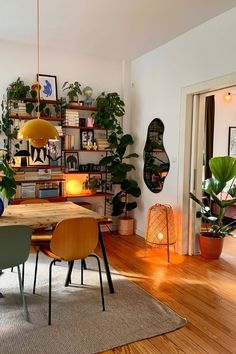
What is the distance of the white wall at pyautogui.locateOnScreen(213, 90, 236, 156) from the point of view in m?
6.21

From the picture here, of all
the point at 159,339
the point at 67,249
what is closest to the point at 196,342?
the point at 159,339

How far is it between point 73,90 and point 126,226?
227 centimetres

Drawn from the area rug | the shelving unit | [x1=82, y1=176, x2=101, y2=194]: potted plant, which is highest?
A: the shelving unit

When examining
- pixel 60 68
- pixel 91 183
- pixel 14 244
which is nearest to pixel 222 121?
pixel 91 183

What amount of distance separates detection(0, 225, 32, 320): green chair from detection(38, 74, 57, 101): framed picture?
9.21ft

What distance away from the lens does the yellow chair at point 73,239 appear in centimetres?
239

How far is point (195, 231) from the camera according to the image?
412 cm

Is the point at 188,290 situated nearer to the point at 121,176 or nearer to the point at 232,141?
the point at 121,176

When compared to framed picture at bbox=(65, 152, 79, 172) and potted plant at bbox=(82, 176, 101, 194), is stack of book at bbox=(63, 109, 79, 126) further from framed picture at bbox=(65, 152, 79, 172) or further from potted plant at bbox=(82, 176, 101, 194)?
potted plant at bbox=(82, 176, 101, 194)

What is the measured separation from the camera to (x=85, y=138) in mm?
4930

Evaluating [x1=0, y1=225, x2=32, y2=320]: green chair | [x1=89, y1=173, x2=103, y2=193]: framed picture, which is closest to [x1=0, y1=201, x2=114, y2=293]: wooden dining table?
[x1=0, y1=225, x2=32, y2=320]: green chair

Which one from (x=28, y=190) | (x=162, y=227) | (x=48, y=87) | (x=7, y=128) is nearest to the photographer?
(x=162, y=227)

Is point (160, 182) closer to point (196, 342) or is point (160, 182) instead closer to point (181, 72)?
point (181, 72)

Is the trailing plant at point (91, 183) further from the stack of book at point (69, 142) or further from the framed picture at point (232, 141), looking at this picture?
the framed picture at point (232, 141)
